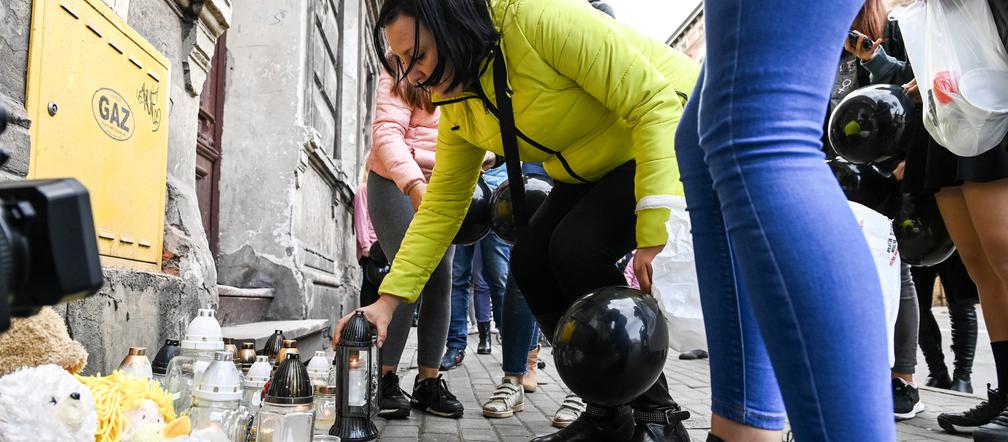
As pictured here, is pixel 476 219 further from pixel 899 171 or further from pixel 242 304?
pixel 242 304

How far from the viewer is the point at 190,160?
3803mm

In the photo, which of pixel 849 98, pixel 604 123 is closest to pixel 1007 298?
pixel 849 98

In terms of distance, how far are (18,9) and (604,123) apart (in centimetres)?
185

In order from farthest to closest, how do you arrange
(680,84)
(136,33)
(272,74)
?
(272,74) → (136,33) → (680,84)

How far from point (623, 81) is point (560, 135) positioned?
1.03 feet

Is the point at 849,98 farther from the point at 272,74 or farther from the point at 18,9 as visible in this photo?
the point at 272,74

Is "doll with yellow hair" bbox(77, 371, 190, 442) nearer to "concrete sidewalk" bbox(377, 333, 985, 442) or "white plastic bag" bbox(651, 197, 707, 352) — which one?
"concrete sidewalk" bbox(377, 333, 985, 442)

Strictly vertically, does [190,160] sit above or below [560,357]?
above

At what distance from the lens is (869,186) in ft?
10.5

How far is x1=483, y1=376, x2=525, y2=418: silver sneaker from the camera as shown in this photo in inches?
118

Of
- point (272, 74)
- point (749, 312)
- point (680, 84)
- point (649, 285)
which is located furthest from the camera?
point (272, 74)

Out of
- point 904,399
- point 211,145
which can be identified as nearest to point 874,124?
point 904,399

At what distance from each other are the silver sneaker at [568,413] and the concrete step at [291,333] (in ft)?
5.11

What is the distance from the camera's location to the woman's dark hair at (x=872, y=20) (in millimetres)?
2953
